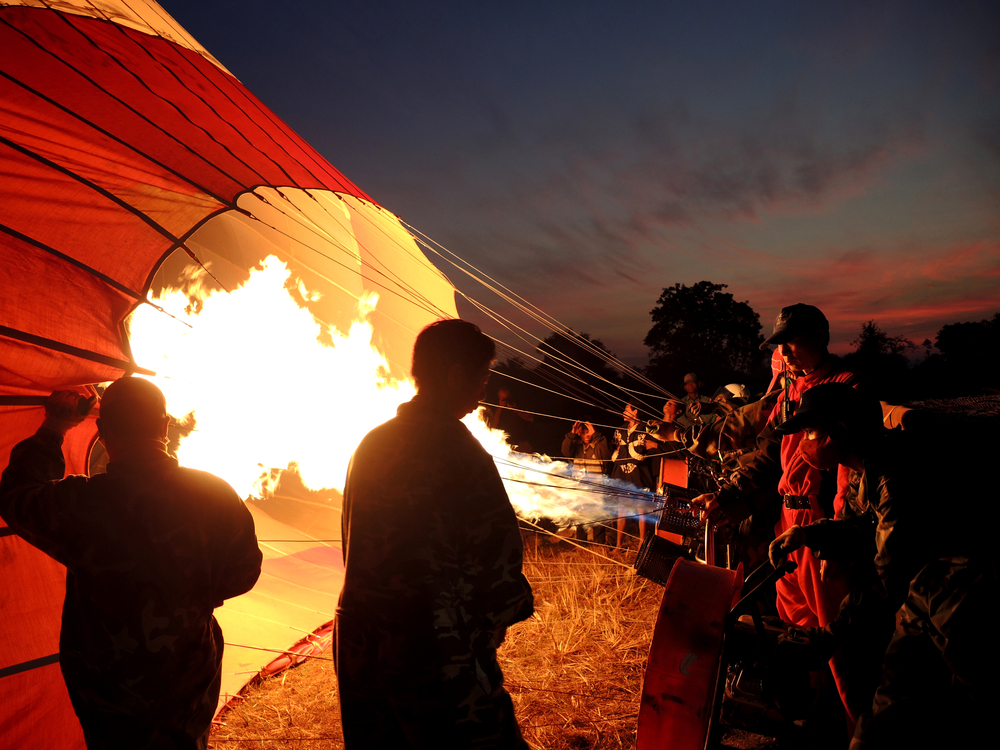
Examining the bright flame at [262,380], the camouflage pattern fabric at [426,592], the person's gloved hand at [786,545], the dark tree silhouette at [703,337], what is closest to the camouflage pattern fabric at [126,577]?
the camouflage pattern fabric at [426,592]

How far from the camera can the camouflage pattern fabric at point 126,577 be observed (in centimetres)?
149

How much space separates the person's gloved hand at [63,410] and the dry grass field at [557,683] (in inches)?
80.0

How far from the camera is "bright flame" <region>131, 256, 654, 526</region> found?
9.18 feet

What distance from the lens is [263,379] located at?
3348 millimetres

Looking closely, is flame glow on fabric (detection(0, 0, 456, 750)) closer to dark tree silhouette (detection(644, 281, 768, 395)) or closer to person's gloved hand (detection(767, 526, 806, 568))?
person's gloved hand (detection(767, 526, 806, 568))

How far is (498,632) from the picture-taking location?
1351mm

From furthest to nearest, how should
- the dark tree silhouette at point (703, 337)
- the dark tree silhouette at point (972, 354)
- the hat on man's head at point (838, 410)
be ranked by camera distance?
the dark tree silhouette at point (703, 337), the dark tree silhouette at point (972, 354), the hat on man's head at point (838, 410)

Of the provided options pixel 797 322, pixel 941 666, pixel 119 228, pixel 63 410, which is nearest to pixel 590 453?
pixel 797 322

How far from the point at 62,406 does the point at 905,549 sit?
2.82m

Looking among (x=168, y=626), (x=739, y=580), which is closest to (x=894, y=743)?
(x=739, y=580)

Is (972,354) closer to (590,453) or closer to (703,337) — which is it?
(703,337)

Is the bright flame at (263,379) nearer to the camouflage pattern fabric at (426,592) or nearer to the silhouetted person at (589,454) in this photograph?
the camouflage pattern fabric at (426,592)

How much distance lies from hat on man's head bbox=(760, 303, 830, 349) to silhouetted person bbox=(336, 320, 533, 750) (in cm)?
218

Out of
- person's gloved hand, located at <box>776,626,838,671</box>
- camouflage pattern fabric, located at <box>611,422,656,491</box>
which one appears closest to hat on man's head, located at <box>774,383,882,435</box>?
person's gloved hand, located at <box>776,626,838,671</box>
